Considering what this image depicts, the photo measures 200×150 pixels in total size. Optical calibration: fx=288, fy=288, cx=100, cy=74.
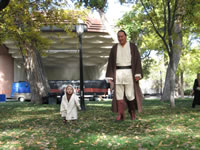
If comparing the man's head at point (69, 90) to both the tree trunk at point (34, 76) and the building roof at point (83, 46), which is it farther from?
the building roof at point (83, 46)

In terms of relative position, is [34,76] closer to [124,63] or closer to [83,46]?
[83,46]

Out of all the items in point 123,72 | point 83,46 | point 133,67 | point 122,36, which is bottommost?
point 123,72

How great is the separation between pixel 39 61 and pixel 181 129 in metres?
15.5

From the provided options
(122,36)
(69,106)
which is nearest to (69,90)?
(69,106)

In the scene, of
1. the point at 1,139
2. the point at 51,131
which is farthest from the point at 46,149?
the point at 51,131

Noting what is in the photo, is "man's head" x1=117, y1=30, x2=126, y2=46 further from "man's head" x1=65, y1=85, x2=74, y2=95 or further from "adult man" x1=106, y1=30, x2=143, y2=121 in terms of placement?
"man's head" x1=65, y1=85, x2=74, y2=95

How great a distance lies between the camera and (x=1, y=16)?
10.8m

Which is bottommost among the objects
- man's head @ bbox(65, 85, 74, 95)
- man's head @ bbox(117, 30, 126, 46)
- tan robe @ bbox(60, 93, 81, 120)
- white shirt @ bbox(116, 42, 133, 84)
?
tan robe @ bbox(60, 93, 81, 120)

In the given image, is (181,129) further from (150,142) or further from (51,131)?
(51,131)

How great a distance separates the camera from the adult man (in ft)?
23.2

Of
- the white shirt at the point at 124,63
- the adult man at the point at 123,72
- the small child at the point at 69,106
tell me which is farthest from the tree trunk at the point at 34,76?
the white shirt at the point at 124,63

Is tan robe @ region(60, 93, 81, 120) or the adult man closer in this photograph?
the adult man

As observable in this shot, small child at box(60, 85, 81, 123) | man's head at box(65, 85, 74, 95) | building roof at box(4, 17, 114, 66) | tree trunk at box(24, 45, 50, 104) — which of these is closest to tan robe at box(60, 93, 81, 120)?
small child at box(60, 85, 81, 123)

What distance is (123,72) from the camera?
7.07 metres
